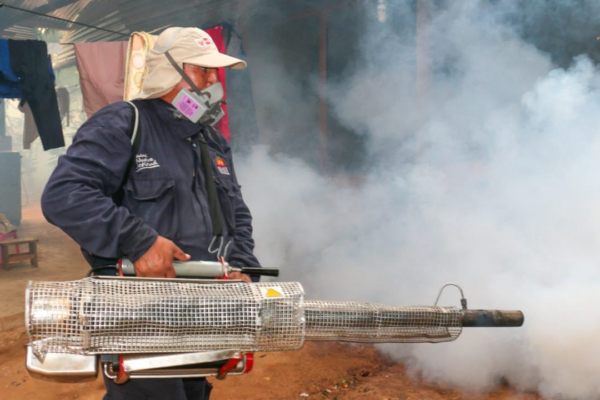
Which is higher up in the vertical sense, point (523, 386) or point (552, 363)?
point (552, 363)

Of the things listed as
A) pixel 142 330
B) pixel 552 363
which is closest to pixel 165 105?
pixel 142 330

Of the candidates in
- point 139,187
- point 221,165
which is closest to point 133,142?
point 139,187

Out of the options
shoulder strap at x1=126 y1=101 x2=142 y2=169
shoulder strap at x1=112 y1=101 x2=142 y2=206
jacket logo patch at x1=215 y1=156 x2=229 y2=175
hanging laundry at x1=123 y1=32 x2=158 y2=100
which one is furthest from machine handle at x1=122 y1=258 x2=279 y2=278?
hanging laundry at x1=123 y1=32 x2=158 y2=100

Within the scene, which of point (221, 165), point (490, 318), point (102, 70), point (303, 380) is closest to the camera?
point (490, 318)

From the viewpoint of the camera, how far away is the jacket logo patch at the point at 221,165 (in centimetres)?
212

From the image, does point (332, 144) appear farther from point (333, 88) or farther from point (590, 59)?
point (590, 59)

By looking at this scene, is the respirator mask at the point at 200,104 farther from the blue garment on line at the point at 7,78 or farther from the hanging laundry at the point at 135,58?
the blue garment on line at the point at 7,78

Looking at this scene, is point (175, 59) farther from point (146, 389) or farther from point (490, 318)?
point (490, 318)

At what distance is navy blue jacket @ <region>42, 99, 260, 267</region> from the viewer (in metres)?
1.61

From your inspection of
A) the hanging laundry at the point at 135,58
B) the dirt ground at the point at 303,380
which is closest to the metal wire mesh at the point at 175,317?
the dirt ground at the point at 303,380

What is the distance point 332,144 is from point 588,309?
3.89 m

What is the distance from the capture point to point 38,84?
530cm

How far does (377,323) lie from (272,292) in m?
0.45

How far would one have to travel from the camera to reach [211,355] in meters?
1.45
